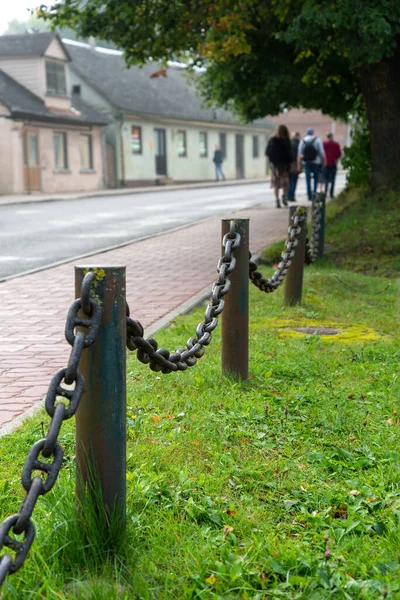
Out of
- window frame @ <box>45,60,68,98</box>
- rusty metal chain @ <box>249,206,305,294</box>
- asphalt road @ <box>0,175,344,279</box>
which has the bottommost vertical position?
asphalt road @ <box>0,175,344,279</box>

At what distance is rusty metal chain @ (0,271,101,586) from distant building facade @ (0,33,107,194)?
3424 centimetres

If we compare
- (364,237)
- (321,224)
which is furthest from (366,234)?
(321,224)

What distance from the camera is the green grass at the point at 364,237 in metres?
11.9

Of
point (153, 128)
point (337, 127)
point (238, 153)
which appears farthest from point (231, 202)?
point (337, 127)

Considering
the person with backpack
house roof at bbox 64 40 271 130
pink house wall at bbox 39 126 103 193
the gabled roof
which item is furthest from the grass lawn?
house roof at bbox 64 40 271 130

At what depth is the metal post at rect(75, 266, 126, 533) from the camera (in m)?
2.87

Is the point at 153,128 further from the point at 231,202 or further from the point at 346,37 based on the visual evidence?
the point at 346,37

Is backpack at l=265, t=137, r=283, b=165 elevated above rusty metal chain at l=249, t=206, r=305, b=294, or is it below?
above

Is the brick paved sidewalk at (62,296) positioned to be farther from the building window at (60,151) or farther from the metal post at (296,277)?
the building window at (60,151)

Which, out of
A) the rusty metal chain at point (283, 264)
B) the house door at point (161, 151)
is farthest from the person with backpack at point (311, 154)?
the house door at point (161, 151)

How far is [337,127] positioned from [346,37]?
68.4 m

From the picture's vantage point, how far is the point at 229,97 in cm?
1844

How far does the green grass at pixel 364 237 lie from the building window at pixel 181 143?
3627cm

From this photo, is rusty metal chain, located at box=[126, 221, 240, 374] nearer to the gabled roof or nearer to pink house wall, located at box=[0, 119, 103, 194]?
pink house wall, located at box=[0, 119, 103, 194]
